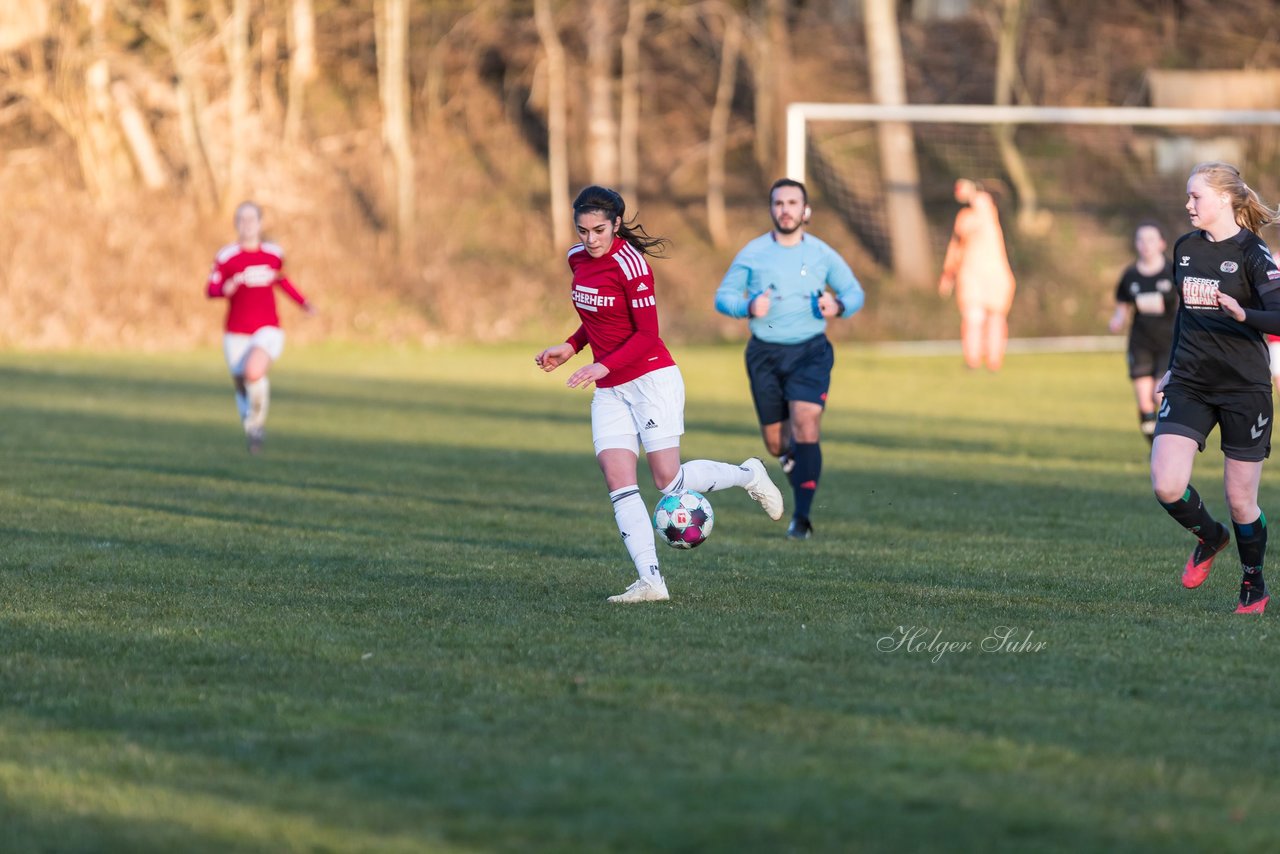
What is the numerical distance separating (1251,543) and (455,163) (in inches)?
1241

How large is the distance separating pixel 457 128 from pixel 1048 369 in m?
18.3

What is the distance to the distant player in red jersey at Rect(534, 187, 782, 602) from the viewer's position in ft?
25.1

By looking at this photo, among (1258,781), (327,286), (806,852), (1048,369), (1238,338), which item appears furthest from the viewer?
(327,286)

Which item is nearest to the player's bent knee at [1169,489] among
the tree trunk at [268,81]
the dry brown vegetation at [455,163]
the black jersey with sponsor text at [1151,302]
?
the black jersey with sponsor text at [1151,302]

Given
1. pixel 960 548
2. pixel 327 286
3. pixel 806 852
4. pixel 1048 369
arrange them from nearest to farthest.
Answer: pixel 806 852 → pixel 960 548 → pixel 1048 369 → pixel 327 286

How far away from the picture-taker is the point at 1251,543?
738 cm

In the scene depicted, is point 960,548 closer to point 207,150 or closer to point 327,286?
point 327,286

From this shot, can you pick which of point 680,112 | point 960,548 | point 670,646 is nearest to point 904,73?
point 680,112

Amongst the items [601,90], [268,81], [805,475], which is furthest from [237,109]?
[805,475]

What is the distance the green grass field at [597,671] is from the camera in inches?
174

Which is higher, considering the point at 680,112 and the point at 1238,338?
the point at 680,112

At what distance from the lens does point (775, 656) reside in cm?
641

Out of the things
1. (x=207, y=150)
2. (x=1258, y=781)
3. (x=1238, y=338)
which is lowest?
(x=1258, y=781)

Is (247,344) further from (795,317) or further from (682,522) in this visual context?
(682,522)
